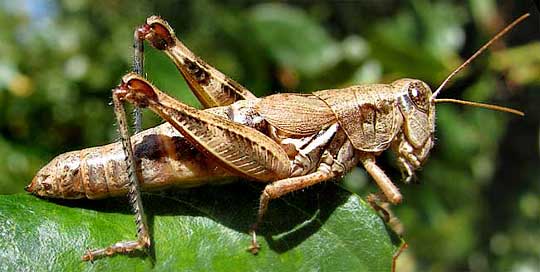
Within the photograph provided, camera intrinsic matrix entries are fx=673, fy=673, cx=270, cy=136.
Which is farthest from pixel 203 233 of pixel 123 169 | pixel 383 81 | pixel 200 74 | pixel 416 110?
pixel 383 81

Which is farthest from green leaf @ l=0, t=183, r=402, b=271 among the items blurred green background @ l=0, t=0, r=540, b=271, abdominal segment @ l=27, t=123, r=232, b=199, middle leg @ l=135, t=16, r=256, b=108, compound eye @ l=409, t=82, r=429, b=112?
blurred green background @ l=0, t=0, r=540, b=271

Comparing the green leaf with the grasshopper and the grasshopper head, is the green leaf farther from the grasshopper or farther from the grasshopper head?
the grasshopper head

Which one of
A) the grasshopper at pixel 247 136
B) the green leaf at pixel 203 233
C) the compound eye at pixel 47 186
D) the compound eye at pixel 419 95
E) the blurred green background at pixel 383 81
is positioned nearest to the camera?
the green leaf at pixel 203 233

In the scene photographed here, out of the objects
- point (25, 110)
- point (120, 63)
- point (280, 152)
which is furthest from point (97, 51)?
point (280, 152)

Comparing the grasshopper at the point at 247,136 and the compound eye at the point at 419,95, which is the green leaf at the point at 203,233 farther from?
the compound eye at the point at 419,95

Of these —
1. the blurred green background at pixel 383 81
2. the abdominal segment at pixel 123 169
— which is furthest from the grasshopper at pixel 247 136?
the blurred green background at pixel 383 81

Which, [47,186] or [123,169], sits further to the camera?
[123,169]

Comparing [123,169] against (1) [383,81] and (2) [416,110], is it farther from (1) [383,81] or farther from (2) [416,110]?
(1) [383,81]
